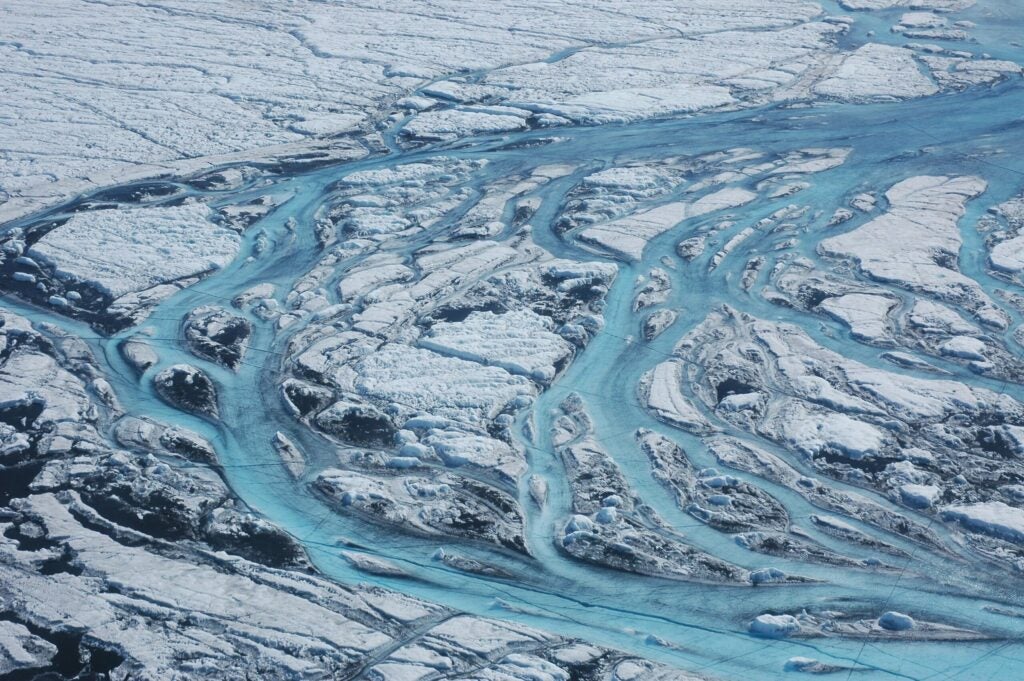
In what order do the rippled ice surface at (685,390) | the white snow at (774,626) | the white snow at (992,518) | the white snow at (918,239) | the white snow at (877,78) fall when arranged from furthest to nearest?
the white snow at (877,78) < the white snow at (918,239) < the white snow at (992,518) < the rippled ice surface at (685,390) < the white snow at (774,626)

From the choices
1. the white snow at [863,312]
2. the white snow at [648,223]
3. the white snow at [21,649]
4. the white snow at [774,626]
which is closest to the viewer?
the white snow at [21,649]

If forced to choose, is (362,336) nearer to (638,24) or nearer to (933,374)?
(933,374)

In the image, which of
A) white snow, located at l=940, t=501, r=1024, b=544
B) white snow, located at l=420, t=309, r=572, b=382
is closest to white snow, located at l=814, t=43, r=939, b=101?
white snow, located at l=420, t=309, r=572, b=382

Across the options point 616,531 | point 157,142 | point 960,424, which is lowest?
point 616,531

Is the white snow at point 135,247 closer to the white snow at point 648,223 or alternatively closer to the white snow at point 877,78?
the white snow at point 648,223

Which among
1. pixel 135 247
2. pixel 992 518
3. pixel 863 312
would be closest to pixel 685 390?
pixel 863 312

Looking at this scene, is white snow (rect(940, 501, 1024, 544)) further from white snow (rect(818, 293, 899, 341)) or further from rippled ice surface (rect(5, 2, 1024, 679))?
white snow (rect(818, 293, 899, 341))

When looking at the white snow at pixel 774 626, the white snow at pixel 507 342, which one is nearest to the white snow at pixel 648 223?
the white snow at pixel 507 342

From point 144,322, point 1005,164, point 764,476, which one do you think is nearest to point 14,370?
point 144,322

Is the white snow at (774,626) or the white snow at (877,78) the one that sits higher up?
the white snow at (877,78)
